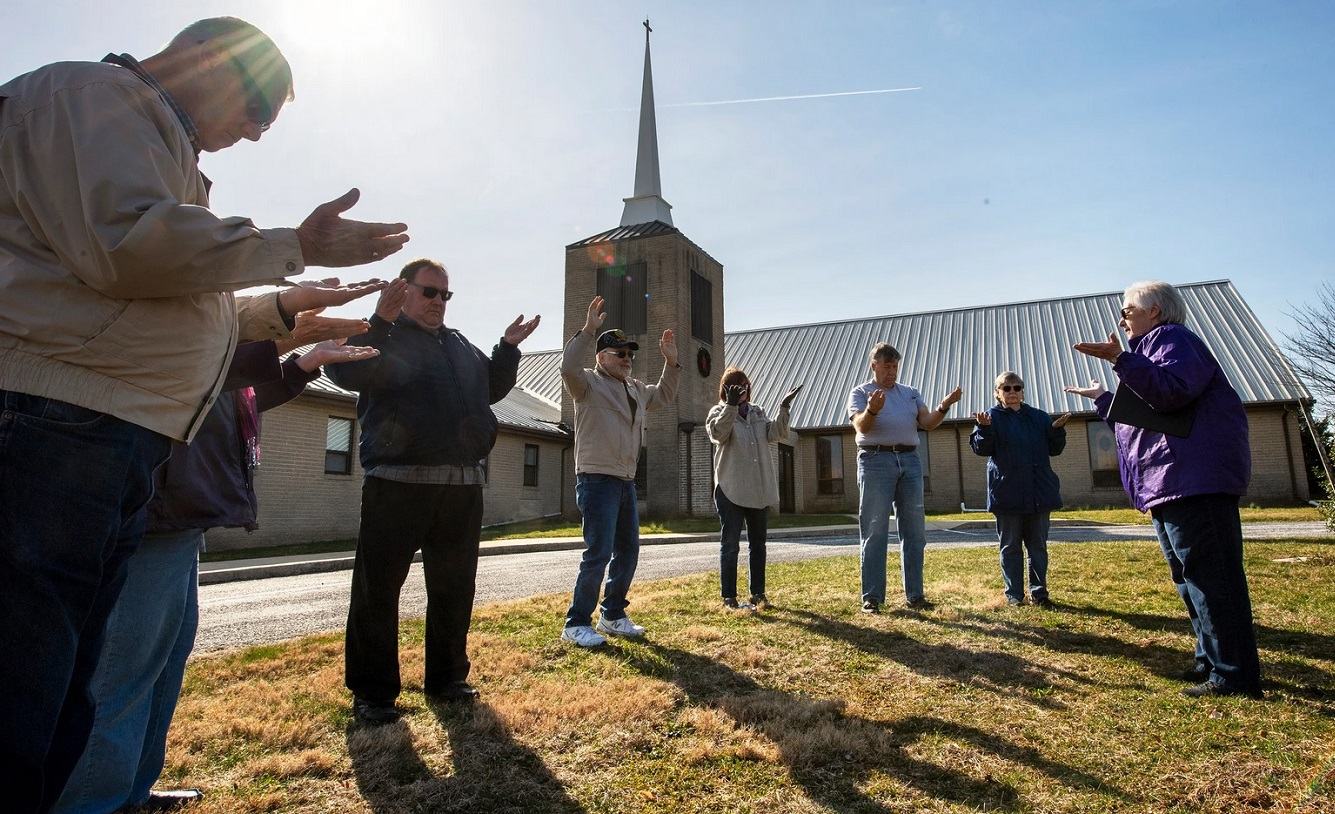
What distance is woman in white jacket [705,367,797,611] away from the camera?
624 cm

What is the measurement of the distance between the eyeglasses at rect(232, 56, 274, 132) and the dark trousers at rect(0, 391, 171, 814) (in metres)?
0.84

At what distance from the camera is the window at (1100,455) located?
81.9 feet

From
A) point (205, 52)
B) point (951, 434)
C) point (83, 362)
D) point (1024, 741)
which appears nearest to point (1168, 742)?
point (1024, 741)

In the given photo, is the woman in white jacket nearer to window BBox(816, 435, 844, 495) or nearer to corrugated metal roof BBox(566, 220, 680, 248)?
corrugated metal roof BBox(566, 220, 680, 248)

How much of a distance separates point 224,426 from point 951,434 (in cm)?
2651

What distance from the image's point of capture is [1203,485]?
3.64m

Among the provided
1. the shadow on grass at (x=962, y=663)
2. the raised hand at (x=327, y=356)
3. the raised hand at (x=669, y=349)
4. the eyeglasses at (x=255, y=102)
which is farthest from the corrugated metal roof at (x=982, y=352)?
the eyeglasses at (x=255, y=102)

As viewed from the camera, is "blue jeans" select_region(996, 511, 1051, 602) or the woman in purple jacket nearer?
the woman in purple jacket

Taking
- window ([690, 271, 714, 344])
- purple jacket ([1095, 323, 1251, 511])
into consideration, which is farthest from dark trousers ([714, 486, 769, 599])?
window ([690, 271, 714, 344])

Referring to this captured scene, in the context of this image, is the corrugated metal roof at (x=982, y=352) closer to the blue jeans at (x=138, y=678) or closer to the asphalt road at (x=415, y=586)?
the asphalt road at (x=415, y=586)

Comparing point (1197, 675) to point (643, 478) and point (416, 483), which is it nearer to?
point (416, 483)

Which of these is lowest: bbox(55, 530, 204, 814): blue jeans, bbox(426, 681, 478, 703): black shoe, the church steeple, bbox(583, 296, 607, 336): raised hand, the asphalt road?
the asphalt road

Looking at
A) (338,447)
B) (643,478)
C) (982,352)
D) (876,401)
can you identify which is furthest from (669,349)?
(982,352)

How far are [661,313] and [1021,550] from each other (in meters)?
19.2
